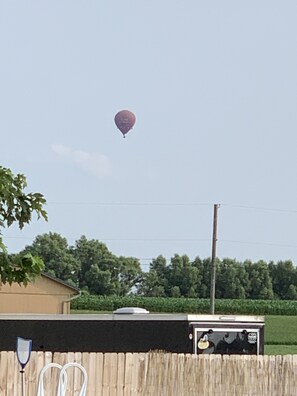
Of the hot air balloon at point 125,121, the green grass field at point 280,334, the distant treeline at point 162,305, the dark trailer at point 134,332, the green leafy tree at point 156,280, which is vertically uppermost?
the hot air balloon at point 125,121

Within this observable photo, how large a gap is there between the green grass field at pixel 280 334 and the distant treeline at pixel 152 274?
123ft

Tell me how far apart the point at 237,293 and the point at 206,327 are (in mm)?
90906

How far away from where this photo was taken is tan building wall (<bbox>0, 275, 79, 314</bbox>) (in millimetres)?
46719

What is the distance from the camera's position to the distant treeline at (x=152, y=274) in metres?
109

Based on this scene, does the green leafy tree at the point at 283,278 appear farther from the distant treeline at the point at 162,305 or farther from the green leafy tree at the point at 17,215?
the green leafy tree at the point at 17,215

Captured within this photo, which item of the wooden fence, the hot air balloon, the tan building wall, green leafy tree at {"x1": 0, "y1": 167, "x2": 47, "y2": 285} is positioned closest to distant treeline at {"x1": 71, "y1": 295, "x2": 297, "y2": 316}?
the hot air balloon

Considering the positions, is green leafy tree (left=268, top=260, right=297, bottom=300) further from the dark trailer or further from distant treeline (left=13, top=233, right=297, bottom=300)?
the dark trailer

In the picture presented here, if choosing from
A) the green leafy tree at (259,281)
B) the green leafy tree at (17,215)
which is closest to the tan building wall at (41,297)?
the green leafy tree at (17,215)

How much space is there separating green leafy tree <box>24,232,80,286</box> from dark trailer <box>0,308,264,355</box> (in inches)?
3362

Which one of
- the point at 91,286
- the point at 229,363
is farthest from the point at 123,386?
the point at 91,286

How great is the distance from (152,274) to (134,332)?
9350 cm

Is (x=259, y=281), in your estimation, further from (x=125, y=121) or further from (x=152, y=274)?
(x=125, y=121)

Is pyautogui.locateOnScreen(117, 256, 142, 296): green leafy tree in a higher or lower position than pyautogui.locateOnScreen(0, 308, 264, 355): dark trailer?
higher

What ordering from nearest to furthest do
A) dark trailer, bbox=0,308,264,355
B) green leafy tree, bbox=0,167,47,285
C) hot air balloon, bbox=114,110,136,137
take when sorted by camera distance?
green leafy tree, bbox=0,167,47,285 < dark trailer, bbox=0,308,264,355 < hot air balloon, bbox=114,110,136,137
